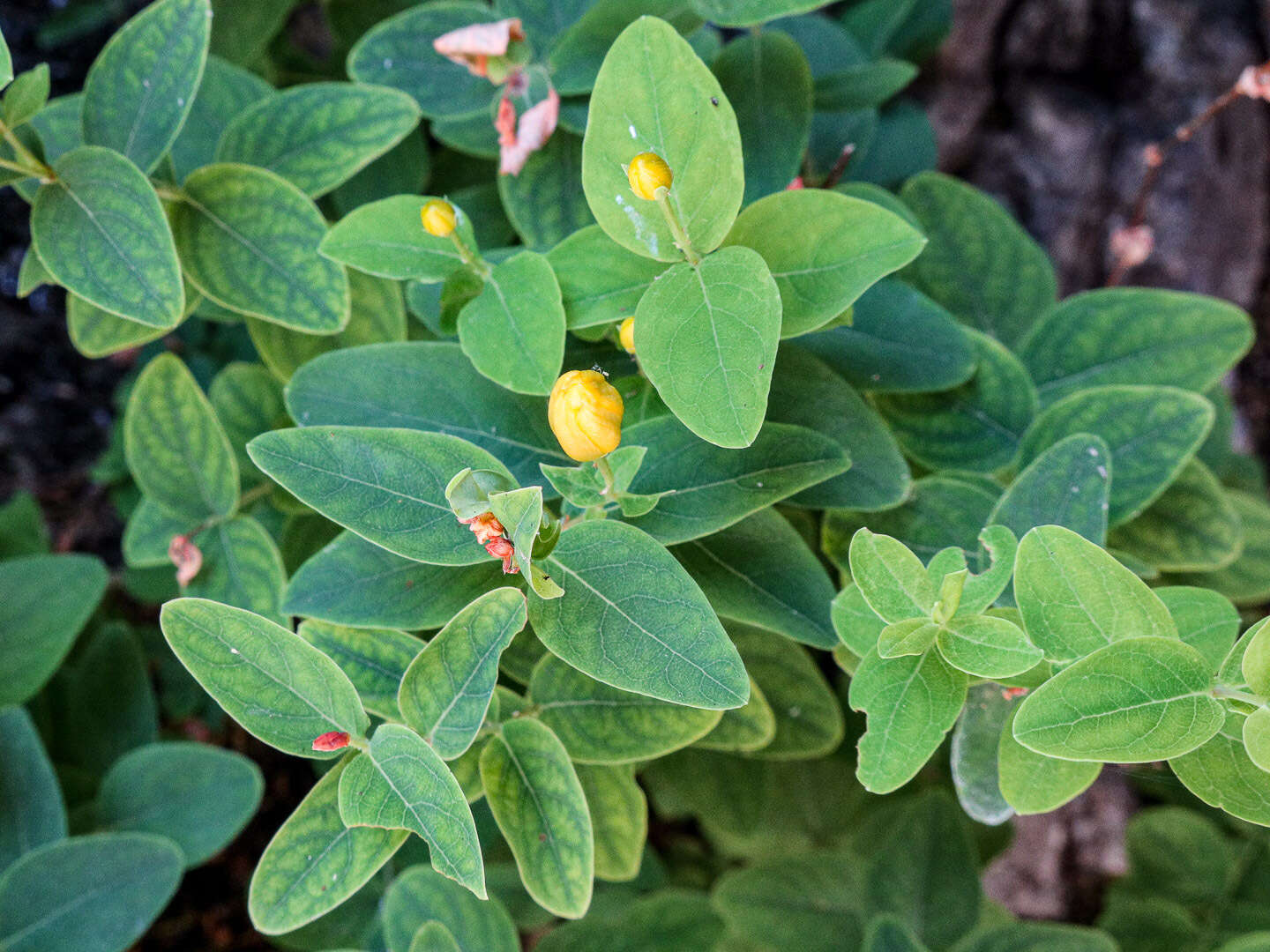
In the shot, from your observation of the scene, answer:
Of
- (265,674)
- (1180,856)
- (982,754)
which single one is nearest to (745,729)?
(982,754)

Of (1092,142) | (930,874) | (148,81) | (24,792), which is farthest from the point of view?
(1092,142)

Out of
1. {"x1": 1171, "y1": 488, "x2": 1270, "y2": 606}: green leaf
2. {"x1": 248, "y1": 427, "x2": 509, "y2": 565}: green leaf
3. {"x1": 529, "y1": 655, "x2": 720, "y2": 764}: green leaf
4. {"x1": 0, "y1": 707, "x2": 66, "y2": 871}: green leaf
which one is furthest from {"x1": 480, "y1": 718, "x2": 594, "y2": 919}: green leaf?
{"x1": 1171, "y1": 488, "x2": 1270, "y2": 606}: green leaf

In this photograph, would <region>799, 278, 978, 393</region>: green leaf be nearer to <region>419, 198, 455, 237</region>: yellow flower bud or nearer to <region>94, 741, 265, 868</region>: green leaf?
<region>419, 198, 455, 237</region>: yellow flower bud

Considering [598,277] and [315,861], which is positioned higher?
[598,277]

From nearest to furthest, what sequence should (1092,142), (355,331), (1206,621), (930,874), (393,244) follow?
1. (1206,621)
2. (393,244)
3. (355,331)
4. (930,874)
5. (1092,142)

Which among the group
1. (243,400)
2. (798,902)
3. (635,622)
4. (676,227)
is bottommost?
(798,902)

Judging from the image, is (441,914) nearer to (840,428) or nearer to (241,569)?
(241,569)

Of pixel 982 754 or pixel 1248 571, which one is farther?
pixel 1248 571

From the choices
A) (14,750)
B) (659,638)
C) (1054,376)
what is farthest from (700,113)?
(14,750)
